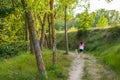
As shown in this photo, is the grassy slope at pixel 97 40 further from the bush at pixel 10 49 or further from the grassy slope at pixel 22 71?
the grassy slope at pixel 22 71

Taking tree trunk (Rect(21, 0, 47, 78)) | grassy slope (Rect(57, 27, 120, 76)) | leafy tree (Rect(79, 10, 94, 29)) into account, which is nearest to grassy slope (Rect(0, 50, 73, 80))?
tree trunk (Rect(21, 0, 47, 78))

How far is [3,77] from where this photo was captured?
18188 millimetres

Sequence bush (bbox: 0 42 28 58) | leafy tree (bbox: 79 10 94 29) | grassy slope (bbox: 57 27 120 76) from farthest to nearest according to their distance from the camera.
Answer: grassy slope (bbox: 57 27 120 76), leafy tree (bbox: 79 10 94 29), bush (bbox: 0 42 28 58)

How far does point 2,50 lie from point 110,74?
26.7 ft

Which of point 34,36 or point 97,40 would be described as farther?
point 97,40

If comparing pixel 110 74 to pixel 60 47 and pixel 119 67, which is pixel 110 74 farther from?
pixel 60 47

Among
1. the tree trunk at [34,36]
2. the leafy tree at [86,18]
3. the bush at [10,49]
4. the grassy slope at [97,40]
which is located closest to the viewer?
the tree trunk at [34,36]

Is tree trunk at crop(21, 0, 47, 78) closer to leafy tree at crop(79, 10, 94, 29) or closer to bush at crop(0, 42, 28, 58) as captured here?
bush at crop(0, 42, 28, 58)

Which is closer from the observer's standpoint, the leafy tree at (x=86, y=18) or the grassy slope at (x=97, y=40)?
the leafy tree at (x=86, y=18)

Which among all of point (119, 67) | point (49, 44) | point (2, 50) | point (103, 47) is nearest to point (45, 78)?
point (2, 50)

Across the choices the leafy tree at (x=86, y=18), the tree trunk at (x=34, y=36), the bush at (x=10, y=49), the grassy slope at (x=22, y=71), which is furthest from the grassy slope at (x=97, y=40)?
the tree trunk at (x=34, y=36)

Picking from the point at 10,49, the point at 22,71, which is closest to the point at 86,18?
the point at 10,49

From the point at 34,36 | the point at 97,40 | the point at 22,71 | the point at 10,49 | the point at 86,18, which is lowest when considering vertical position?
the point at 97,40

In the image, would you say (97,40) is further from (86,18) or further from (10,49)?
(10,49)
